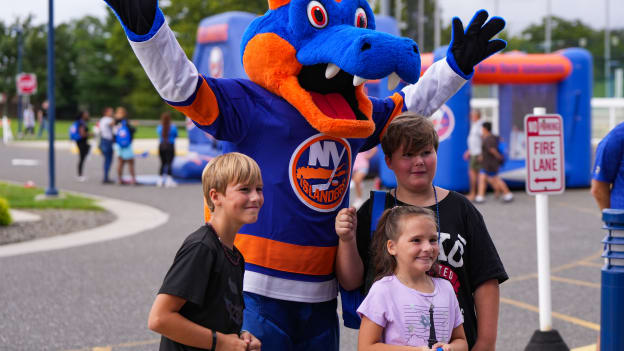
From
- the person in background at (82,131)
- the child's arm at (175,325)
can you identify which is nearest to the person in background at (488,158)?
the person in background at (82,131)

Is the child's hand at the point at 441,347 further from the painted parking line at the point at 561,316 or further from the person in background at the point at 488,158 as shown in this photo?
the person in background at the point at 488,158

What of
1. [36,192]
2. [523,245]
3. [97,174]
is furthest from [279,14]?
[97,174]

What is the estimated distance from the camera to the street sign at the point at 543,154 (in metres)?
4.80

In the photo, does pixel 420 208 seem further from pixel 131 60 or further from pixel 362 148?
pixel 131 60

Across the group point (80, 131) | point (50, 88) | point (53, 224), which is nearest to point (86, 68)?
point (80, 131)

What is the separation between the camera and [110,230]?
1013 cm

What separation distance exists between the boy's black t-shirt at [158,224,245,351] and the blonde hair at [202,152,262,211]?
0.49ft

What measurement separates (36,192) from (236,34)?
5336mm

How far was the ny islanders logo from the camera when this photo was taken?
3010 millimetres

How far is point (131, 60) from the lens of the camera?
65312mm

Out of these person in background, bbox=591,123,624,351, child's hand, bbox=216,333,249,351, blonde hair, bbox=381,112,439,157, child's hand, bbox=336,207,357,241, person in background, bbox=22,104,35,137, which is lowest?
child's hand, bbox=216,333,249,351

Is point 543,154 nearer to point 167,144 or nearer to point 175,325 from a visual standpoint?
point 175,325

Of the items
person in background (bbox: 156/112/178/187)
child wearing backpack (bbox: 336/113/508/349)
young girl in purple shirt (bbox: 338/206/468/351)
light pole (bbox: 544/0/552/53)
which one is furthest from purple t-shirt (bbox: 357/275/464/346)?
light pole (bbox: 544/0/552/53)

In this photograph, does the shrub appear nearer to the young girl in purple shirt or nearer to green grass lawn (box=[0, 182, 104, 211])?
green grass lawn (box=[0, 182, 104, 211])
